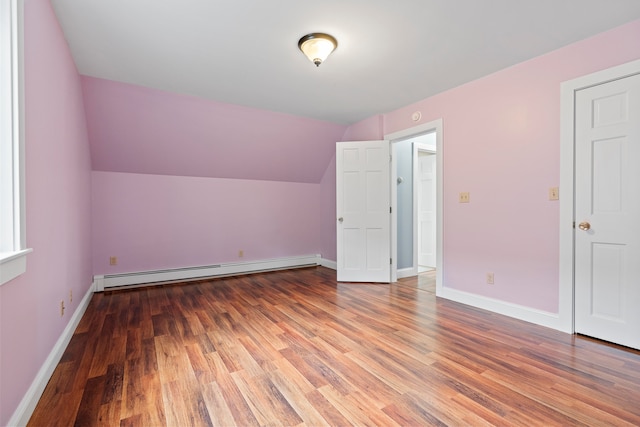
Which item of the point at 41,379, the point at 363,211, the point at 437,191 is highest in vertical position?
the point at 437,191

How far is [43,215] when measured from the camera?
178cm

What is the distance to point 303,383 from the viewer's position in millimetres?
1729

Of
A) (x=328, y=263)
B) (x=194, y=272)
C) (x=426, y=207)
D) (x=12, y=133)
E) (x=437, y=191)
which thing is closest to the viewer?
(x=12, y=133)

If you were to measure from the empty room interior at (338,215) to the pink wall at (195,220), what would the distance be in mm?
39

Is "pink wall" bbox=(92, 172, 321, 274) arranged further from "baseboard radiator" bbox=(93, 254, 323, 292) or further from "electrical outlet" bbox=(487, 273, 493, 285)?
"electrical outlet" bbox=(487, 273, 493, 285)

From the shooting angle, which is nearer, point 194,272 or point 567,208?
point 567,208

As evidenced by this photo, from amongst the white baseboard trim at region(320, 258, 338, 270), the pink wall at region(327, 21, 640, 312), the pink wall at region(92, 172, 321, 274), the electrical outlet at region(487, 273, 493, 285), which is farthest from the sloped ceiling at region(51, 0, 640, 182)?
the white baseboard trim at region(320, 258, 338, 270)

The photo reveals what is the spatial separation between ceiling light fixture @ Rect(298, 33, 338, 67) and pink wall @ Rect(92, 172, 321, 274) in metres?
2.87

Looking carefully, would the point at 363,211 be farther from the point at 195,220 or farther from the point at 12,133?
the point at 12,133

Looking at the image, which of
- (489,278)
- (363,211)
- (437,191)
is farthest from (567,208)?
(363,211)

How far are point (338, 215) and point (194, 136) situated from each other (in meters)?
2.26

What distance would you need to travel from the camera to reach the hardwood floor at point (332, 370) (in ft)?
4.80

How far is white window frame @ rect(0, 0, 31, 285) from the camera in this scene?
51.7 inches

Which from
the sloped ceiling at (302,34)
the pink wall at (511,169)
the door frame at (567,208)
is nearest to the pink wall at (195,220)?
the sloped ceiling at (302,34)
